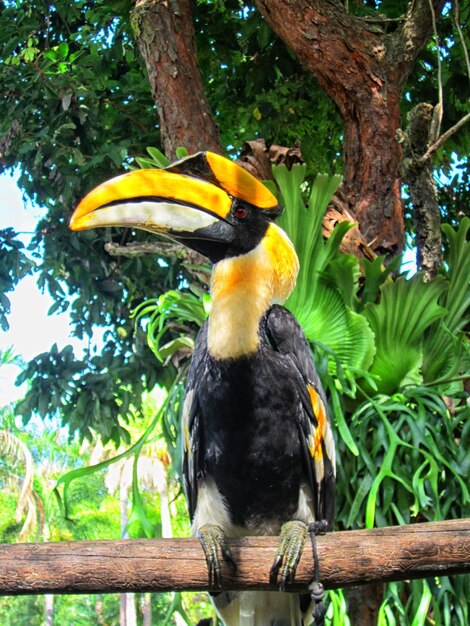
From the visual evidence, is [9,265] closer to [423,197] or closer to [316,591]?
[423,197]

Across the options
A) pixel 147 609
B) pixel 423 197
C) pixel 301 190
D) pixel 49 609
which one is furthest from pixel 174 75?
pixel 147 609

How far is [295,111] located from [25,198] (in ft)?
5.05

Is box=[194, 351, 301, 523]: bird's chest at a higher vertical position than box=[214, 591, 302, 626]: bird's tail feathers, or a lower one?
higher

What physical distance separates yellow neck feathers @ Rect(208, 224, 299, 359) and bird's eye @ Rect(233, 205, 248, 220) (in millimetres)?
64

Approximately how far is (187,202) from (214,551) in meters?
0.67

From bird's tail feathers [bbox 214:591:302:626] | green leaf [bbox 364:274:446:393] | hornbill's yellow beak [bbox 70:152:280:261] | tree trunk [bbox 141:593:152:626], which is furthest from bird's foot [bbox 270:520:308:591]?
tree trunk [bbox 141:593:152:626]

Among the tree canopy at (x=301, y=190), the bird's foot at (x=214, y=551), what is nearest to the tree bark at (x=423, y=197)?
the tree canopy at (x=301, y=190)

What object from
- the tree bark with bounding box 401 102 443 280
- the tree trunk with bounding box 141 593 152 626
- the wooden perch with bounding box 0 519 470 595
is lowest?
the wooden perch with bounding box 0 519 470 595

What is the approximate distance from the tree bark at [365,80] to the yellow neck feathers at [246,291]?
1468mm

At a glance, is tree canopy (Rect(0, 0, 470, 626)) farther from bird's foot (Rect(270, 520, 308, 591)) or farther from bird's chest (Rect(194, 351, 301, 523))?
bird's foot (Rect(270, 520, 308, 591))

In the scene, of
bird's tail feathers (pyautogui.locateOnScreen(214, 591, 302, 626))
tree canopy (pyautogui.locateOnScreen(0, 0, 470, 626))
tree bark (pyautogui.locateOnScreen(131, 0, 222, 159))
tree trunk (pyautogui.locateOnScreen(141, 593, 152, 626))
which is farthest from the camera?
tree trunk (pyautogui.locateOnScreen(141, 593, 152, 626))

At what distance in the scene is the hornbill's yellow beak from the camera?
150 centimetres

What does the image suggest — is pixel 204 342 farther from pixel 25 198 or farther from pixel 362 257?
pixel 25 198

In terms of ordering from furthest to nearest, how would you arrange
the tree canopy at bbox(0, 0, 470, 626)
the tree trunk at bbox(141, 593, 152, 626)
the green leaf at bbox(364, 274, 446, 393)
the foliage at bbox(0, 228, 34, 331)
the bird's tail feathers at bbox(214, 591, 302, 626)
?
1. the tree trunk at bbox(141, 593, 152, 626)
2. the foliage at bbox(0, 228, 34, 331)
3. the green leaf at bbox(364, 274, 446, 393)
4. the tree canopy at bbox(0, 0, 470, 626)
5. the bird's tail feathers at bbox(214, 591, 302, 626)
